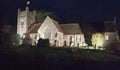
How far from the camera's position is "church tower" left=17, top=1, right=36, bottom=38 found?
9188cm

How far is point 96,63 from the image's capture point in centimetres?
4688

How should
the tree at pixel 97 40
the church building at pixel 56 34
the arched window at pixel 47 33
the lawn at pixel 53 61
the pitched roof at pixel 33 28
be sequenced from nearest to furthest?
the lawn at pixel 53 61
the tree at pixel 97 40
the church building at pixel 56 34
the arched window at pixel 47 33
the pitched roof at pixel 33 28

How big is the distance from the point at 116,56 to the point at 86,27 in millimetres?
33322

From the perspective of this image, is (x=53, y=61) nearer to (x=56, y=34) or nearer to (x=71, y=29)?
(x=56, y=34)

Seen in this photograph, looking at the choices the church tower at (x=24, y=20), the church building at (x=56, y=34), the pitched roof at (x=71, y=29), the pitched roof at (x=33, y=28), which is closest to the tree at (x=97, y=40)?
the church building at (x=56, y=34)

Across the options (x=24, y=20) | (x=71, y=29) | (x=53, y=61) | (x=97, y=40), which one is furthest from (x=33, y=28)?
(x=53, y=61)

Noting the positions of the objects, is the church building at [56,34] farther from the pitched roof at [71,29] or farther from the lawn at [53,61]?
the lawn at [53,61]

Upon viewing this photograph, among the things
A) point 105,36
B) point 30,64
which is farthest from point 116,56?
point 105,36

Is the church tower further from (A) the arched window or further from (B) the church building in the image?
(A) the arched window

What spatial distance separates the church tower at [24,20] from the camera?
301 ft

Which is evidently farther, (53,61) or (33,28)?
(33,28)

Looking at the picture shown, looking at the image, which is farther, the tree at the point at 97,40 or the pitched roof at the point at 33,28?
the pitched roof at the point at 33,28

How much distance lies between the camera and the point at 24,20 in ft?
303

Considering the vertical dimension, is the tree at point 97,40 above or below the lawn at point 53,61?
above
